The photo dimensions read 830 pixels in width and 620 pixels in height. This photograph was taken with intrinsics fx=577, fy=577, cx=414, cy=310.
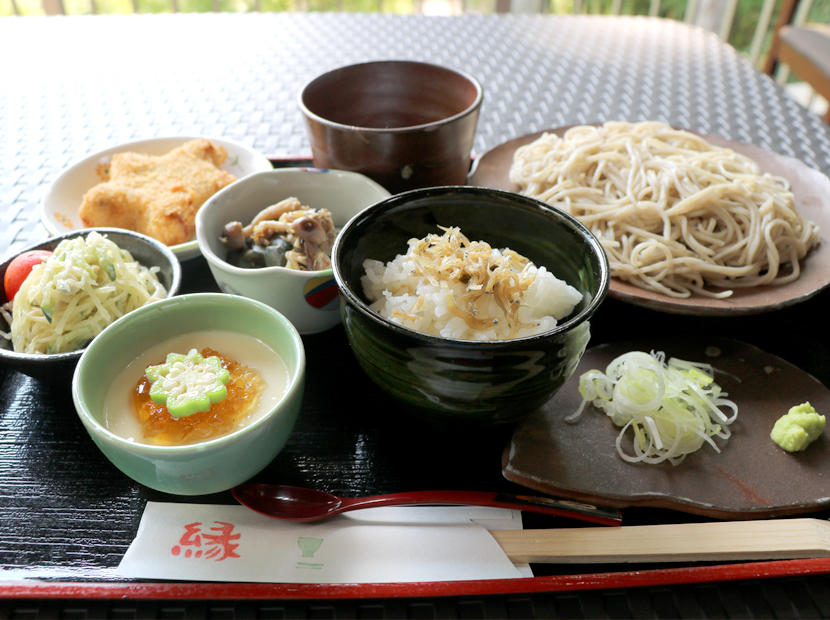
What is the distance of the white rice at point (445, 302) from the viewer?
1113 mm

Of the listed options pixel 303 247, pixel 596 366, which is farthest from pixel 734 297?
pixel 303 247

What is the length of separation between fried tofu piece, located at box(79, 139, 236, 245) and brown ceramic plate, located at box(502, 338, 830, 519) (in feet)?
3.44

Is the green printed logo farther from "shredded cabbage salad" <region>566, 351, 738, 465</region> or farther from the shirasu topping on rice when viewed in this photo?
"shredded cabbage salad" <region>566, 351, 738, 465</region>

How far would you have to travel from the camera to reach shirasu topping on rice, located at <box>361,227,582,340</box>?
1.11 m

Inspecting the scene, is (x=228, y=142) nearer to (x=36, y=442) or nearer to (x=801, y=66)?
(x=36, y=442)

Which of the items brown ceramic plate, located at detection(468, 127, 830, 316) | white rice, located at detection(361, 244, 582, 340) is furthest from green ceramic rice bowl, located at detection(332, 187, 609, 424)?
brown ceramic plate, located at detection(468, 127, 830, 316)

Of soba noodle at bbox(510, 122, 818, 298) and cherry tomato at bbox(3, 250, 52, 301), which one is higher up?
cherry tomato at bbox(3, 250, 52, 301)

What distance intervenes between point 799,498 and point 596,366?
45 cm

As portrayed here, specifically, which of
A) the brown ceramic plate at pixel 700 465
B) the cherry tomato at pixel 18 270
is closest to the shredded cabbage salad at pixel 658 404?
the brown ceramic plate at pixel 700 465

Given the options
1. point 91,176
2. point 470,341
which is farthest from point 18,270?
point 470,341

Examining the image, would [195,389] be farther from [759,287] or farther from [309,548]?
[759,287]

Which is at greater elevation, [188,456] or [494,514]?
[188,456]

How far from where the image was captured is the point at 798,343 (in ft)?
4.67

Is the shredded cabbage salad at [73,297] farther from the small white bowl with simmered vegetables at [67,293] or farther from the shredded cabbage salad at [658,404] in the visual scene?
the shredded cabbage salad at [658,404]
